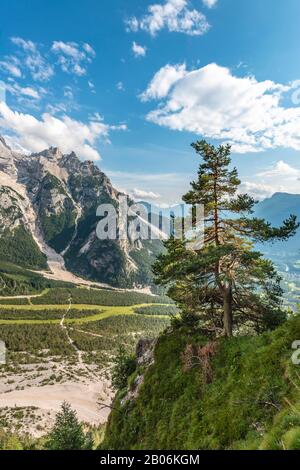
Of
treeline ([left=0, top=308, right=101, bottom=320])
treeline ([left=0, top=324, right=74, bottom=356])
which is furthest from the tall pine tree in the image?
treeline ([left=0, top=308, right=101, bottom=320])

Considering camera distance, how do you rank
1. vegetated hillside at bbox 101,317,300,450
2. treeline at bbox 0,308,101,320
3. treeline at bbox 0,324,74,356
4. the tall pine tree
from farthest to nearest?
treeline at bbox 0,308,101,320, treeline at bbox 0,324,74,356, the tall pine tree, vegetated hillside at bbox 101,317,300,450

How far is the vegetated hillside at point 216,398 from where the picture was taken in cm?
1203

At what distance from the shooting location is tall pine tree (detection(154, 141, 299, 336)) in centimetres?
2123

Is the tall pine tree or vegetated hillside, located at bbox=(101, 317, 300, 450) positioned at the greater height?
the tall pine tree

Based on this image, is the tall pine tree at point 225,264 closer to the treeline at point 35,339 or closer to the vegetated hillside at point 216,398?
the vegetated hillside at point 216,398

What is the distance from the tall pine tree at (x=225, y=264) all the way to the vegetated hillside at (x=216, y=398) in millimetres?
3460

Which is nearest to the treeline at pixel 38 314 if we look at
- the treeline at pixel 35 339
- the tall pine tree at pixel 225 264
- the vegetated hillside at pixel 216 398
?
the treeline at pixel 35 339

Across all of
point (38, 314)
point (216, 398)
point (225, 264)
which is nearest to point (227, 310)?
point (225, 264)

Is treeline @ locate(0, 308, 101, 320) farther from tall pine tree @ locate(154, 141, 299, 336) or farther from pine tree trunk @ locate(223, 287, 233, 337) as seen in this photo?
pine tree trunk @ locate(223, 287, 233, 337)

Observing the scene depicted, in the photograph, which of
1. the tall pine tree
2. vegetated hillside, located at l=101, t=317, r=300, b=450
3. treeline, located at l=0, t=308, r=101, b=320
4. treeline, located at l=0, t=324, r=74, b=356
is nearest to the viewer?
vegetated hillside, located at l=101, t=317, r=300, b=450

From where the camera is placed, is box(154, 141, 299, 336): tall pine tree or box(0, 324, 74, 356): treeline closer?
box(154, 141, 299, 336): tall pine tree

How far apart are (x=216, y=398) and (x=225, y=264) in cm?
957

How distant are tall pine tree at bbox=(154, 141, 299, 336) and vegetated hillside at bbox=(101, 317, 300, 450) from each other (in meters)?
3.46

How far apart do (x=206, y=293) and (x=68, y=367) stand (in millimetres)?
98164
